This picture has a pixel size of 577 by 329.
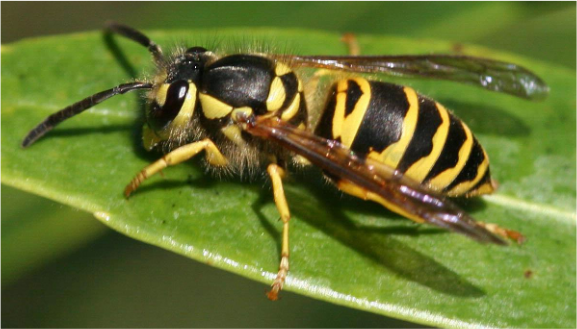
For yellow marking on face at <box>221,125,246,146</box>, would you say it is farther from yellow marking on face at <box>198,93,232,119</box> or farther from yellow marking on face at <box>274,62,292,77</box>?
yellow marking on face at <box>274,62,292,77</box>

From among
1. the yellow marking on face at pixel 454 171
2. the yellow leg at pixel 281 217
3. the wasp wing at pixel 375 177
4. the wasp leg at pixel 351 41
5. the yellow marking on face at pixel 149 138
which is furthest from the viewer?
the wasp leg at pixel 351 41

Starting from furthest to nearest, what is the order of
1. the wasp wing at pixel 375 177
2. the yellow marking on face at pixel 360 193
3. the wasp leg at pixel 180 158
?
the wasp leg at pixel 180 158 → the yellow marking on face at pixel 360 193 → the wasp wing at pixel 375 177

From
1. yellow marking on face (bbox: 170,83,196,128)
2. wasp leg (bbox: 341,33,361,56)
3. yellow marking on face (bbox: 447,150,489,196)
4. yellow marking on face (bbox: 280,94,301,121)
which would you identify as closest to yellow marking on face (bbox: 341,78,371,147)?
yellow marking on face (bbox: 280,94,301,121)

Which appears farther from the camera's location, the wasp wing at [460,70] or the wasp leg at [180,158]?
the wasp wing at [460,70]

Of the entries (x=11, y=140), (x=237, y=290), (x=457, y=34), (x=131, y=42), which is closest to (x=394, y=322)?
(x=237, y=290)

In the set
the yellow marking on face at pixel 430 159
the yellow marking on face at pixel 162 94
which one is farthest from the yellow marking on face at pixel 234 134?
the yellow marking on face at pixel 430 159

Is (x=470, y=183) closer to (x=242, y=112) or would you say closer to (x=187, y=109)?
(x=242, y=112)

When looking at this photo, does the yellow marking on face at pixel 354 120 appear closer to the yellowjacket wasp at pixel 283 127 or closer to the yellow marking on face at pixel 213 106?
the yellowjacket wasp at pixel 283 127
